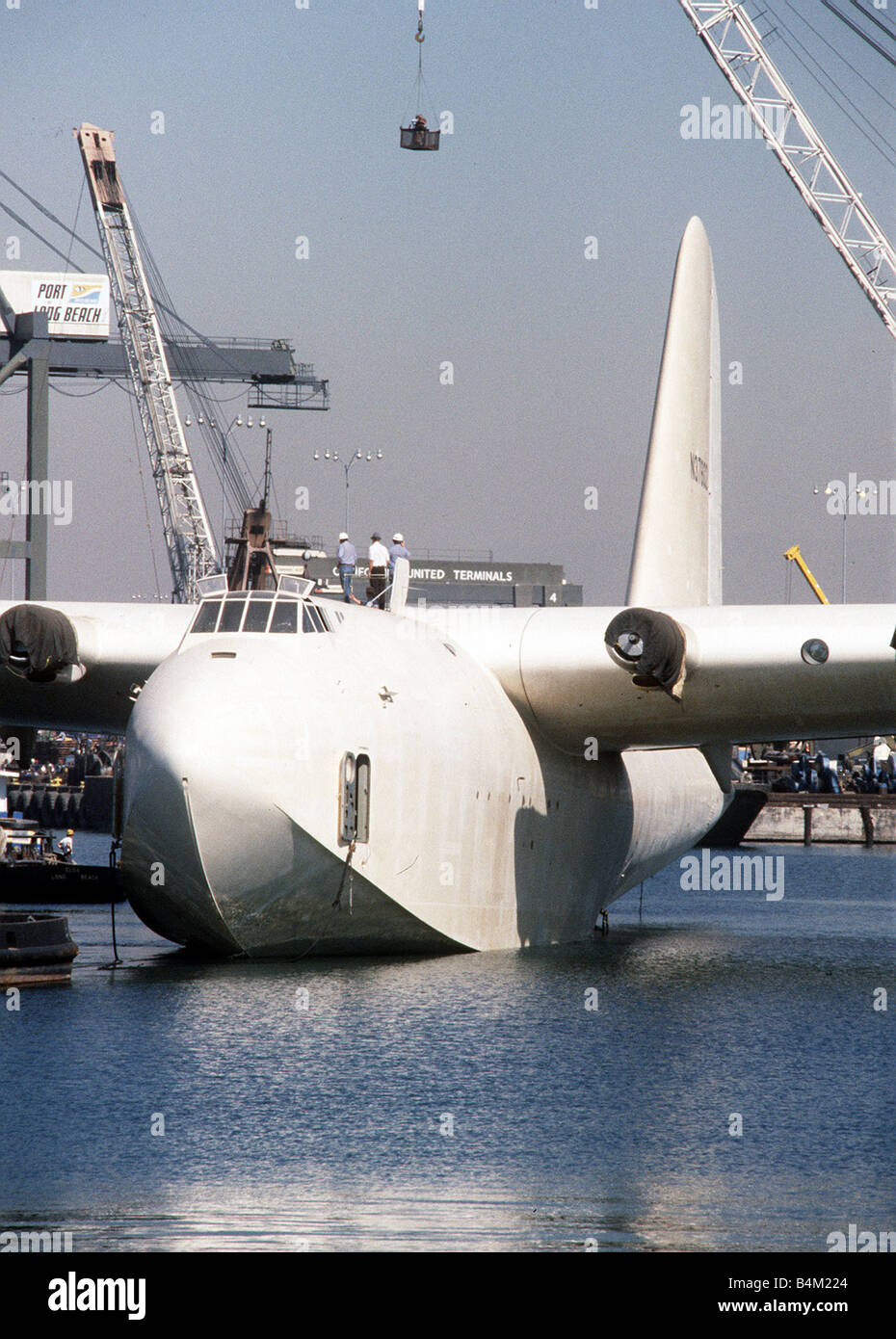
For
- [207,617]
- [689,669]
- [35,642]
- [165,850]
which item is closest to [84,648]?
[35,642]

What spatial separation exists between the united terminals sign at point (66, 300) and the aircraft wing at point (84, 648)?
40.1 m

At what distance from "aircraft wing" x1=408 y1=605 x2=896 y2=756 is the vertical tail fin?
20.1 ft

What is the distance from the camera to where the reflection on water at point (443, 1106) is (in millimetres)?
10039

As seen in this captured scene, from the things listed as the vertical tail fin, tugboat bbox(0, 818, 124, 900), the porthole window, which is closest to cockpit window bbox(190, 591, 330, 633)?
the porthole window

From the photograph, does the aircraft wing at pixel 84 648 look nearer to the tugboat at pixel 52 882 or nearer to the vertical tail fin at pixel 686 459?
the tugboat at pixel 52 882

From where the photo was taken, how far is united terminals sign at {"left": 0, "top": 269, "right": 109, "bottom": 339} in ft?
207

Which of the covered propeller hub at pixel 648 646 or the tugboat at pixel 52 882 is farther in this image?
the tugboat at pixel 52 882

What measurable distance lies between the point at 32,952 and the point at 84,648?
5721 millimetres

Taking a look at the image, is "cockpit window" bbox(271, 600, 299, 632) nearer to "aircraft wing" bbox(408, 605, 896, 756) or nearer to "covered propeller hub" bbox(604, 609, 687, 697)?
"aircraft wing" bbox(408, 605, 896, 756)

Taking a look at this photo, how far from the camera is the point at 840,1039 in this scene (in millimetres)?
17312

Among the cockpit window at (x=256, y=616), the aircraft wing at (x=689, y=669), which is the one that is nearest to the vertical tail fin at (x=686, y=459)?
the aircraft wing at (x=689, y=669)

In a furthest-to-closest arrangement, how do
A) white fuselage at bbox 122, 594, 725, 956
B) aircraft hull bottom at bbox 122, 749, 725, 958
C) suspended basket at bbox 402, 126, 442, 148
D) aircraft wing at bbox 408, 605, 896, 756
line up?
suspended basket at bbox 402, 126, 442, 148, aircraft wing at bbox 408, 605, 896, 756, aircraft hull bottom at bbox 122, 749, 725, 958, white fuselage at bbox 122, 594, 725, 956
